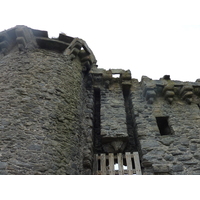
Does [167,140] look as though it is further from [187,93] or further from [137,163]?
[187,93]

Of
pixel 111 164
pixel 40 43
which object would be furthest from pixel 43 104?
pixel 40 43

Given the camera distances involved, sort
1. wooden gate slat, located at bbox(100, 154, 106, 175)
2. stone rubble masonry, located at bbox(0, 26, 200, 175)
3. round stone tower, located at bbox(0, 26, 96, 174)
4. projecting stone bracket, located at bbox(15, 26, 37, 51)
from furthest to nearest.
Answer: projecting stone bracket, located at bbox(15, 26, 37, 51) → wooden gate slat, located at bbox(100, 154, 106, 175) → stone rubble masonry, located at bbox(0, 26, 200, 175) → round stone tower, located at bbox(0, 26, 96, 174)

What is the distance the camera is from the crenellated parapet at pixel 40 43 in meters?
5.13

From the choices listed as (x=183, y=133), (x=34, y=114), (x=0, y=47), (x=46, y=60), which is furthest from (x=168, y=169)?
(x=0, y=47)

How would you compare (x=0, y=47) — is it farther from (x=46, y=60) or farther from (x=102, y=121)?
(x=102, y=121)

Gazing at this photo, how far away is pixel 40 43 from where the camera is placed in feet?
17.7

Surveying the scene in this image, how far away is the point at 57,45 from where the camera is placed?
5.55m

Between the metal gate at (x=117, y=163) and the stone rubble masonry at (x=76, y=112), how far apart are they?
19 centimetres

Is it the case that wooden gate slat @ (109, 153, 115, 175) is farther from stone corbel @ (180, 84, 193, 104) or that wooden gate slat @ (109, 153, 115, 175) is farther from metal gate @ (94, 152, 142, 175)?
stone corbel @ (180, 84, 193, 104)

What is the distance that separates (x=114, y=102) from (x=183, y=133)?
7.65 feet

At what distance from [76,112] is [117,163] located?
5.69 ft

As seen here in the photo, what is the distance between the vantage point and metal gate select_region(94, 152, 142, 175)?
4375mm

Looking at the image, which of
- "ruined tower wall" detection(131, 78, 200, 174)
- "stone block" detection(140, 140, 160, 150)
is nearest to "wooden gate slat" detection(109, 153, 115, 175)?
"ruined tower wall" detection(131, 78, 200, 174)

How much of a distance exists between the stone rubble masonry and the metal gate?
19 cm
